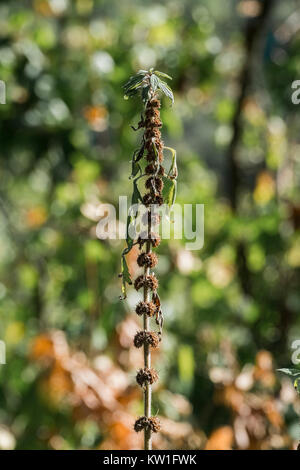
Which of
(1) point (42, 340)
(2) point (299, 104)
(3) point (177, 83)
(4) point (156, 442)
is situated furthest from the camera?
(3) point (177, 83)

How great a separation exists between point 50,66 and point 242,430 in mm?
1690

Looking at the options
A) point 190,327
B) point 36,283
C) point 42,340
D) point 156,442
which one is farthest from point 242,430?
point 36,283

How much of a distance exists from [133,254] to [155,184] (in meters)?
1.21

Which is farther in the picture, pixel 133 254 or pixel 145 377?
pixel 133 254

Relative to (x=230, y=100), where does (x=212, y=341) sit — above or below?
below

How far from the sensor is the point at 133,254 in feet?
6.16

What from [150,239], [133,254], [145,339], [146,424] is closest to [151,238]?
[150,239]

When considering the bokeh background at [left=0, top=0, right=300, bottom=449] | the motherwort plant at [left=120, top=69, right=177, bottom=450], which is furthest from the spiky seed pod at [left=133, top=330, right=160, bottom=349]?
the bokeh background at [left=0, top=0, right=300, bottom=449]

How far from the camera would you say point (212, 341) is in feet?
8.25

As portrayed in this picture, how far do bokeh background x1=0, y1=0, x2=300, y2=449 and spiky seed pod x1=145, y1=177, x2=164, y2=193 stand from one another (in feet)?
3.21

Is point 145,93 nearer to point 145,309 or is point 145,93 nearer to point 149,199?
point 149,199

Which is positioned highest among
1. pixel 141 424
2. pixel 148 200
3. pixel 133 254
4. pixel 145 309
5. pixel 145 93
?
pixel 133 254

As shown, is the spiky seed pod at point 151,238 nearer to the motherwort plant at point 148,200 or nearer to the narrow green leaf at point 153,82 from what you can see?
the motherwort plant at point 148,200

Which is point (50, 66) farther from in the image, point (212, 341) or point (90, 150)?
point (212, 341)
